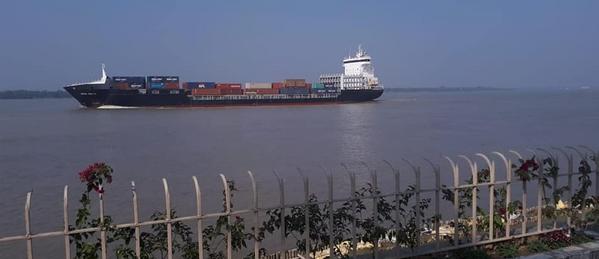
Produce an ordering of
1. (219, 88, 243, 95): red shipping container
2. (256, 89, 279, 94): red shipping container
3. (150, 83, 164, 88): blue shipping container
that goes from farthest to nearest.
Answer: (256, 89, 279, 94): red shipping container
(219, 88, 243, 95): red shipping container
(150, 83, 164, 88): blue shipping container

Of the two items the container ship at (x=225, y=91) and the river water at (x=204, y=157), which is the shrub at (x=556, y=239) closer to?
the river water at (x=204, y=157)

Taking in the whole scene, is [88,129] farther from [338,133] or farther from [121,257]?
[121,257]

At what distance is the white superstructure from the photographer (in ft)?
218

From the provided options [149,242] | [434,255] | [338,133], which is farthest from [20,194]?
[338,133]

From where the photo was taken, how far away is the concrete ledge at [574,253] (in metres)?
3.70

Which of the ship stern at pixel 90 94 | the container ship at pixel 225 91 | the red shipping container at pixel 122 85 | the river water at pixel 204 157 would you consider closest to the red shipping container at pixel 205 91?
the container ship at pixel 225 91

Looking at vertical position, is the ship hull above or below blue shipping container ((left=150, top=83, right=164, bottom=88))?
below

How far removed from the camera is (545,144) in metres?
19.1

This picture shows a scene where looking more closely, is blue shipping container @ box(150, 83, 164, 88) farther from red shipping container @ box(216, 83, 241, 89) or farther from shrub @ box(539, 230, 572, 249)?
shrub @ box(539, 230, 572, 249)

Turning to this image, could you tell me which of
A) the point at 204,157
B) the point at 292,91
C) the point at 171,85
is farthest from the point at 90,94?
the point at 204,157

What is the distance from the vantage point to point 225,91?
2306 inches

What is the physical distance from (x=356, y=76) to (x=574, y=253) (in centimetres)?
6372

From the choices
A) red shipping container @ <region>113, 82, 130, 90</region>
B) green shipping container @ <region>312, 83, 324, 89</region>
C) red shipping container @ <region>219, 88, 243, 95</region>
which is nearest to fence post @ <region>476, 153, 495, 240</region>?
red shipping container @ <region>113, 82, 130, 90</region>

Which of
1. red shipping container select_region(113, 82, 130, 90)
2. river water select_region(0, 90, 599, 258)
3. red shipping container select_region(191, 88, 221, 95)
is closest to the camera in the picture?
river water select_region(0, 90, 599, 258)
